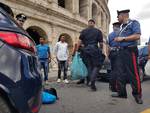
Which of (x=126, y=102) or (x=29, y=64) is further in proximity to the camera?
(x=126, y=102)

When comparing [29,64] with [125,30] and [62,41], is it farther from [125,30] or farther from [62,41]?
[62,41]

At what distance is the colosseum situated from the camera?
20094 millimetres

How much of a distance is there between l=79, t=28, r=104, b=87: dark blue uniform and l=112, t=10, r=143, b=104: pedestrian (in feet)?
7.10

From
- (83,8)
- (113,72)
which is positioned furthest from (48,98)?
(83,8)

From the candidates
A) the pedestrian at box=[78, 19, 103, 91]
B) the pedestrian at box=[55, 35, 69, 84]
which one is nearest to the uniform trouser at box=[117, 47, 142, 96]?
the pedestrian at box=[78, 19, 103, 91]

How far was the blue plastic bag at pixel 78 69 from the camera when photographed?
9828mm

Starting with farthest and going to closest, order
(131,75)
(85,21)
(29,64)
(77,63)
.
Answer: (85,21)
(77,63)
(131,75)
(29,64)

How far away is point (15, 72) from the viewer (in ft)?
10.0

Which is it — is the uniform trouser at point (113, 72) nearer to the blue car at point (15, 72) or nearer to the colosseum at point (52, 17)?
the blue car at point (15, 72)

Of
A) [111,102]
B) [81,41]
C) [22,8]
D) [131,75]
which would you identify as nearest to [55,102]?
[111,102]

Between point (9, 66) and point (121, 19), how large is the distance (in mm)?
4035

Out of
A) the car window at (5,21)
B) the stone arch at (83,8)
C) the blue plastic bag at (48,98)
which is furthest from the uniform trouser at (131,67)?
the stone arch at (83,8)

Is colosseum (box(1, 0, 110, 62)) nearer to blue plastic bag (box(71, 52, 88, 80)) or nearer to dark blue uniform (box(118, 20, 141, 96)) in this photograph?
blue plastic bag (box(71, 52, 88, 80))

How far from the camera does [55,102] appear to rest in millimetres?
6441
